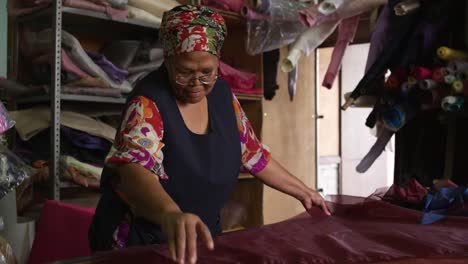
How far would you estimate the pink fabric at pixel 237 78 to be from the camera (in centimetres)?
275

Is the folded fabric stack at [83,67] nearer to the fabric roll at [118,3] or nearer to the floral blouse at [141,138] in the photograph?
the fabric roll at [118,3]

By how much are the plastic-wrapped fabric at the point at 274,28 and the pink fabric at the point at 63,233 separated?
1343mm

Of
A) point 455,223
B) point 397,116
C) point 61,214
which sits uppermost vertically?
point 397,116

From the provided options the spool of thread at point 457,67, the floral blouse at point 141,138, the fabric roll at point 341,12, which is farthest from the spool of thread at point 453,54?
the floral blouse at point 141,138

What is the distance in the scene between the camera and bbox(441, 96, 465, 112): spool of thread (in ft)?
5.80

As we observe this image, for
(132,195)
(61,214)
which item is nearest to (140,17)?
(61,214)

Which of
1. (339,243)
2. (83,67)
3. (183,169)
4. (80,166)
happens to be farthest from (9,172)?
(339,243)

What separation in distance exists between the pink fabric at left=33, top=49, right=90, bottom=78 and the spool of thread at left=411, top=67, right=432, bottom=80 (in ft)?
4.11

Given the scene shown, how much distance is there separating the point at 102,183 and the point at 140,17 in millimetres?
1305

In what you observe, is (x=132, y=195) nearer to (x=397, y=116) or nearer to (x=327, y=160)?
(x=397, y=116)

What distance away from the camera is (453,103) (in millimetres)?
1769

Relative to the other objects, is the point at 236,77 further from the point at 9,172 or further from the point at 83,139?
the point at 9,172

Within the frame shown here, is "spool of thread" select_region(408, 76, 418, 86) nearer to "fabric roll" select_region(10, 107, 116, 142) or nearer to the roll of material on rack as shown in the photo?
the roll of material on rack

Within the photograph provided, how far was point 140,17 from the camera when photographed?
2.41 metres
